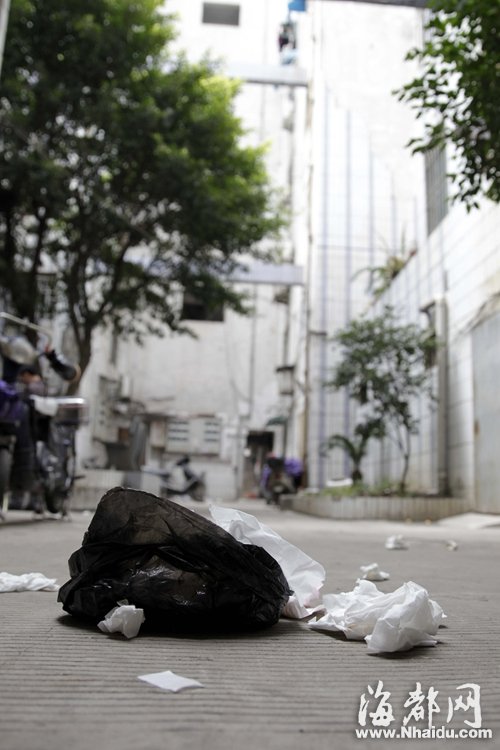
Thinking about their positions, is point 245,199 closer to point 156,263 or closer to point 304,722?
point 156,263

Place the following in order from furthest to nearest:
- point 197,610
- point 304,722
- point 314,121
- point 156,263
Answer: point 314,121 < point 156,263 < point 197,610 < point 304,722

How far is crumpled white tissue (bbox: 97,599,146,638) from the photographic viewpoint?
2062 millimetres

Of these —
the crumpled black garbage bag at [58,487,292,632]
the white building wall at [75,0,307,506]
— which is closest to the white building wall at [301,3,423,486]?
the white building wall at [75,0,307,506]

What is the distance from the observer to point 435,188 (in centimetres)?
1352

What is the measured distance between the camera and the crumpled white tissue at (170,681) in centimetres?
154

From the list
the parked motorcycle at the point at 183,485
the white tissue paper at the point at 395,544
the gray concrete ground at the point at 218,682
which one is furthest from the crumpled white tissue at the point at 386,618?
the parked motorcycle at the point at 183,485

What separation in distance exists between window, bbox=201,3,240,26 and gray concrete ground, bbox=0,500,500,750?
32.7m

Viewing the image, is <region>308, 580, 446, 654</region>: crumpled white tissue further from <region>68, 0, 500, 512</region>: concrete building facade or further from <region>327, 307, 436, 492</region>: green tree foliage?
<region>327, 307, 436, 492</region>: green tree foliage

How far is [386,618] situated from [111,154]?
11469 millimetres

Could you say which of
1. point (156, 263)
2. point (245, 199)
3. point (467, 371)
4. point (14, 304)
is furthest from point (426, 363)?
point (14, 304)

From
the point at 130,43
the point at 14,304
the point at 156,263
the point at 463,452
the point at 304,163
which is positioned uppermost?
the point at 304,163

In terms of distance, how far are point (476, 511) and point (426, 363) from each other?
3130 mm

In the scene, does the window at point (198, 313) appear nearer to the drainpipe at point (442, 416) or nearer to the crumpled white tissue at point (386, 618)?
the drainpipe at point (442, 416)

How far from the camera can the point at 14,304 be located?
41.3ft
